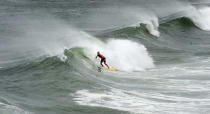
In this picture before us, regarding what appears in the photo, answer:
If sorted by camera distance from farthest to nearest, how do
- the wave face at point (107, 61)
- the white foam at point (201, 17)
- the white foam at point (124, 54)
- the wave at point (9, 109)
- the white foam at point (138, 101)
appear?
1. the white foam at point (201, 17)
2. the white foam at point (124, 54)
3. the wave face at point (107, 61)
4. the white foam at point (138, 101)
5. the wave at point (9, 109)

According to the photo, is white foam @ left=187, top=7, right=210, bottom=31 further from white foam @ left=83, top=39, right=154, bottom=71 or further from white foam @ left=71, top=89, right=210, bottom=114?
white foam @ left=71, top=89, right=210, bottom=114

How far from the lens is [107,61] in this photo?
82.7 ft

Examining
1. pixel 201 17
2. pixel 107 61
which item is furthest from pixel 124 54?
pixel 201 17

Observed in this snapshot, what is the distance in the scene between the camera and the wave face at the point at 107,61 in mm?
16156

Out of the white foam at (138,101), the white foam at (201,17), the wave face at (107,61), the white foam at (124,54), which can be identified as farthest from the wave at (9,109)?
the white foam at (201,17)

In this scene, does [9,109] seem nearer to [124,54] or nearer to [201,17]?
[124,54]

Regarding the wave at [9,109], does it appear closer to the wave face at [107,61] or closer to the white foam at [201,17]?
the wave face at [107,61]

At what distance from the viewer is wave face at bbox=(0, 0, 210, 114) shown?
16.2 metres

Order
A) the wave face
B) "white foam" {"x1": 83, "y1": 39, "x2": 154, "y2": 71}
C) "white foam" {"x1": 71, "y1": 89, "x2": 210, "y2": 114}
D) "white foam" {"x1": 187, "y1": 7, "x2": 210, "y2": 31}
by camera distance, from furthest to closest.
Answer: "white foam" {"x1": 187, "y1": 7, "x2": 210, "y2": 31} < "white foam" {"x1": 83, "y1": 39, "x2": 154, "y2": 71} < the wave face < "white foam" {"x1": 71, "y1": 89, "x2": 210, "y2": 114}

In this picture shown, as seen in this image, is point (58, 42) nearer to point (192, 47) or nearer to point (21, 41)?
point (21, 41)

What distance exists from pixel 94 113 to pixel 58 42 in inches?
554

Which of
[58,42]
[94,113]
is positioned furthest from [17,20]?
Answer: [94,113]

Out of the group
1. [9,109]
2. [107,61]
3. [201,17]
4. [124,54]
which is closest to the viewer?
[9,109]

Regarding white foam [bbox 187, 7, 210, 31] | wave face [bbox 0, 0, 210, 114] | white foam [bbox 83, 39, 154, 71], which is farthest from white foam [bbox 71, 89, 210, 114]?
white foam [bbox 187, 7, 210, 31]
